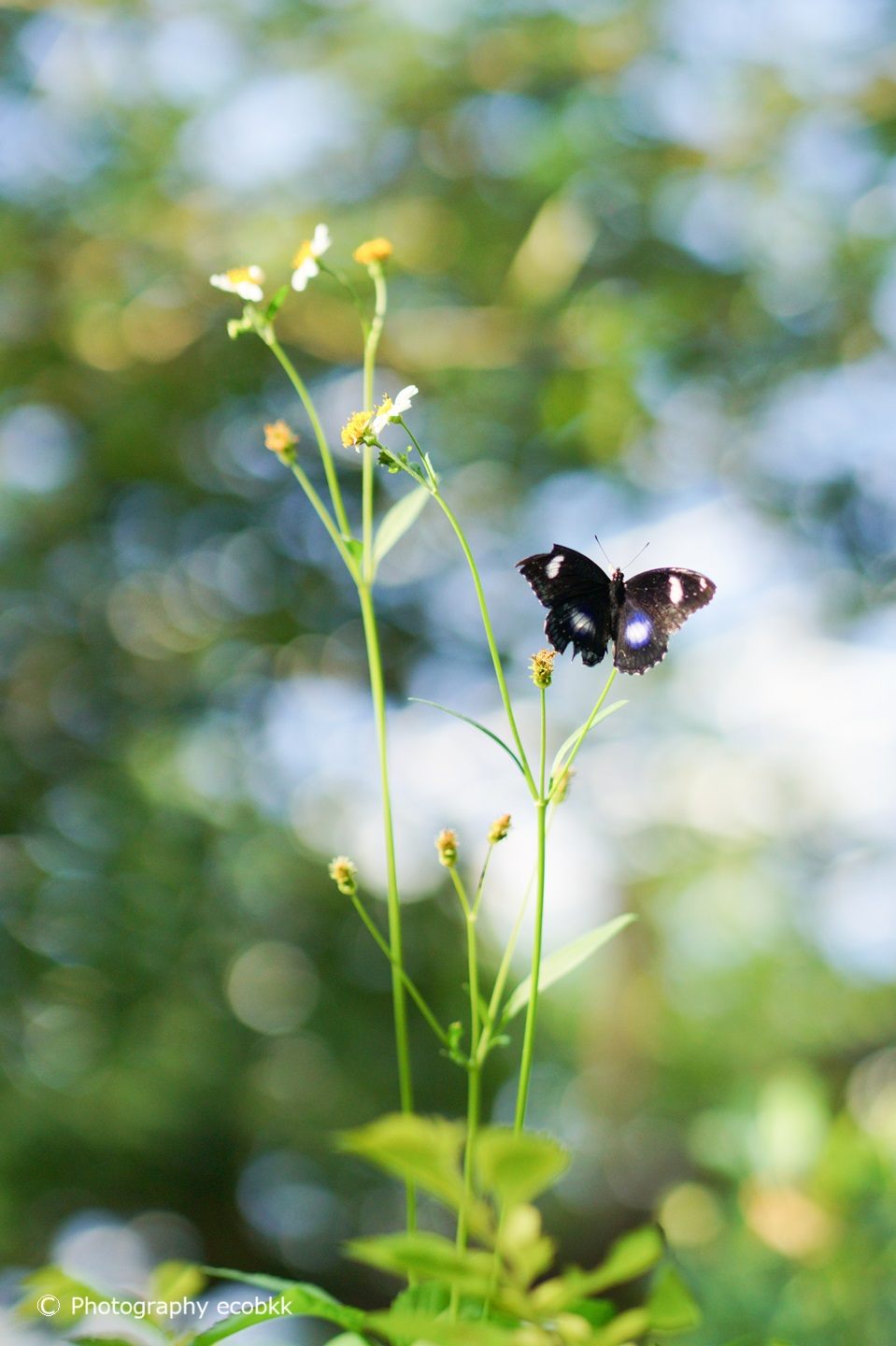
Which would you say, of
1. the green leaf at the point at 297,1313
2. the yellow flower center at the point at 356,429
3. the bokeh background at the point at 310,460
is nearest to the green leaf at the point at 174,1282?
the green leaf at the point at 297,1313

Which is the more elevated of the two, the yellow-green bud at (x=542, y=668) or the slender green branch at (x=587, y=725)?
the yellow-green bud at (x=542, y=668)

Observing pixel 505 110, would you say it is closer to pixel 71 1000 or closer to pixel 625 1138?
pixel 71 1000

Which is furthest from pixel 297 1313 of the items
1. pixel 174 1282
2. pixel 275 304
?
pixel 275 304

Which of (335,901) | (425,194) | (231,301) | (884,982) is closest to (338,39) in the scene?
(425,194)

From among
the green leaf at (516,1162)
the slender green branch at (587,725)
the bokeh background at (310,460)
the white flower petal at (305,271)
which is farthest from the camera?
the bokeh background at (310,460)

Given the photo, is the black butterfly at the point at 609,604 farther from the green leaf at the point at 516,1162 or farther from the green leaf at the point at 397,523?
the green leaf at the point at 516,1162

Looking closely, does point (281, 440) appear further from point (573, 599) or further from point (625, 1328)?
point (625, 1328)
